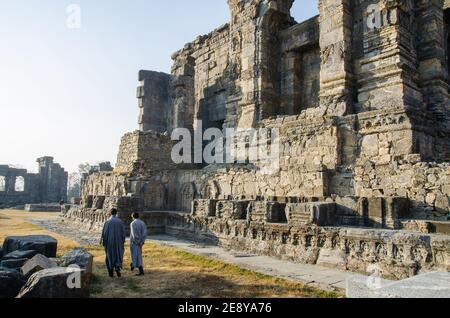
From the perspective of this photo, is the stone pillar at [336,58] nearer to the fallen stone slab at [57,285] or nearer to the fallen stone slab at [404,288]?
the fallen stone slab at [404,288]

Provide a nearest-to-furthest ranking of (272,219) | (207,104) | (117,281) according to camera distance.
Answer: (117,281), (272,219), (207,104)

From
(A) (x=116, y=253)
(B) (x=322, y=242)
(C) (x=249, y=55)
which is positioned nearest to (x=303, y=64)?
(C) (x=249, y=55)

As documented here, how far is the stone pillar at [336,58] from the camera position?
11.0m

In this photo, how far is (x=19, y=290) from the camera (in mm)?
4512

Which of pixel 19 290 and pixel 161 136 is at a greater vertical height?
pixel 161 136

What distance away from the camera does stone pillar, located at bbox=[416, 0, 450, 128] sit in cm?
1054

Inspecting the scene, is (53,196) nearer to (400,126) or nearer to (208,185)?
(208,185)

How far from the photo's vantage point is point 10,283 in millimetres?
4473

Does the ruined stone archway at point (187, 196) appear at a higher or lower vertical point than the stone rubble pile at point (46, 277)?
higher

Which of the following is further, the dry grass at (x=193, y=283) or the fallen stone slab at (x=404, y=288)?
the dry grass at (x=193, y=283)

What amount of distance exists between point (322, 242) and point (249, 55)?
34.7 feet

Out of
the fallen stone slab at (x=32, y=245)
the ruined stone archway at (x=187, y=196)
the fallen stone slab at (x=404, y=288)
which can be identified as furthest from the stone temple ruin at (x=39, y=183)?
the fallen stone slab at (x=404, y=288)

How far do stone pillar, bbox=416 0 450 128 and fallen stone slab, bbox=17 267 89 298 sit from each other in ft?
34.3

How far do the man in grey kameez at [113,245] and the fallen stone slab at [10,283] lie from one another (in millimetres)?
1503
